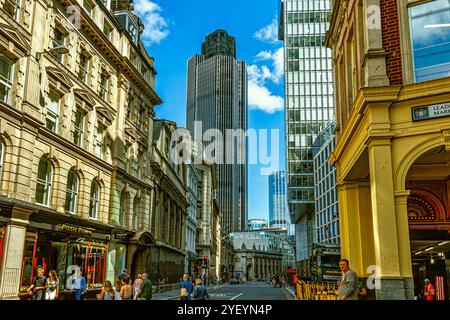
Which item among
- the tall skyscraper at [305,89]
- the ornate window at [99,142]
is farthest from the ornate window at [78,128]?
the tall skyscraper at [305,89]

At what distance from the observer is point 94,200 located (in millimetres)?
26422

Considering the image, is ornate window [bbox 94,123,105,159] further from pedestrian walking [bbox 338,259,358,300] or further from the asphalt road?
pedestrian walking [bbox 338,259,358,300]

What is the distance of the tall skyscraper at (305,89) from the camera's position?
7831 cm

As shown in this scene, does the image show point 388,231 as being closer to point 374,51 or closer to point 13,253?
point 374,51

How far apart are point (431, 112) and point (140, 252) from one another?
2613 cm

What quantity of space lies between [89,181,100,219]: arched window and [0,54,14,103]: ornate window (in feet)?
31.4

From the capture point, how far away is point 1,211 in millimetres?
16688

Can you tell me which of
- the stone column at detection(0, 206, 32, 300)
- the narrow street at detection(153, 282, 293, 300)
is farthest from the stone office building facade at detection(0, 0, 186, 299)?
the narrow street at detection(153, 282, 293, 300)

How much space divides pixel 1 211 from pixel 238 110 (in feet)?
485

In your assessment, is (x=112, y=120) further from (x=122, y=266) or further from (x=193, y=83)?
(x=193, y=83)

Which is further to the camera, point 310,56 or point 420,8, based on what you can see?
point 310,56

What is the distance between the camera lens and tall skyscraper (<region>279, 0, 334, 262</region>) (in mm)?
78312
